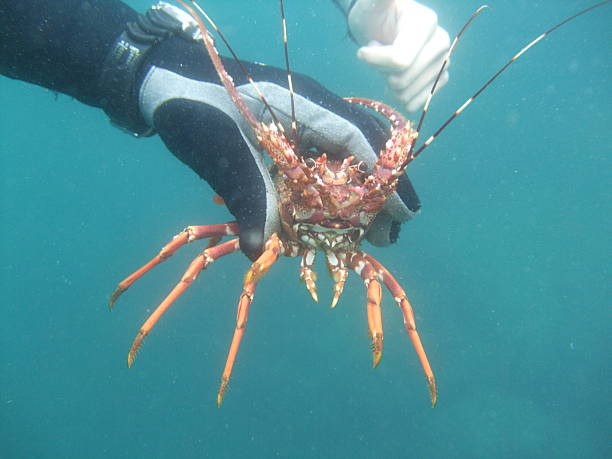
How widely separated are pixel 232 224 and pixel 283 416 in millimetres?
8331

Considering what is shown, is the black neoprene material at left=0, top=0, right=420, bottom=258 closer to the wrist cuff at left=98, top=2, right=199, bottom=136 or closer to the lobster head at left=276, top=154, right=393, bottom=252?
the wrist cuff at left=98, top=2, right=199, bottom=136

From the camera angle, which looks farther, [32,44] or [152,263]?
[152,263]

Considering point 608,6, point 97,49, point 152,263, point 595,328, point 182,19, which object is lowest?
point 595,328

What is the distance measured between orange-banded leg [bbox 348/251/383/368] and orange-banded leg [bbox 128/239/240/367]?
0.95 m

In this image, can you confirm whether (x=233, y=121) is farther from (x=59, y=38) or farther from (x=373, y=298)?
(x=373, y=298)

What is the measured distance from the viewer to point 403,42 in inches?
129

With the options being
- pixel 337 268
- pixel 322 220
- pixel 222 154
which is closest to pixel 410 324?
pixel 337 268

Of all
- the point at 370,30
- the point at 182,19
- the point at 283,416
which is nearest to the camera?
the point at 182,19

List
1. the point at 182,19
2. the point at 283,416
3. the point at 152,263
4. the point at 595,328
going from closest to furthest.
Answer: the point at 182,19 → the point at 152,263 → the point at 283,416 → the point at 595,328

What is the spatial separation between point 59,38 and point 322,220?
6.71 ft

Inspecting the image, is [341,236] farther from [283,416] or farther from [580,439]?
[580,439]

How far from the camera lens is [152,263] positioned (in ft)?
10.4

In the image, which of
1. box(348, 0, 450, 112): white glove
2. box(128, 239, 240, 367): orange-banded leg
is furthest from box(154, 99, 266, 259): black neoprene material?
box(348, 0, 450, 112): white glove

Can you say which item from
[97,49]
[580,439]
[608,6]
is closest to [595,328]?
[580,439]
